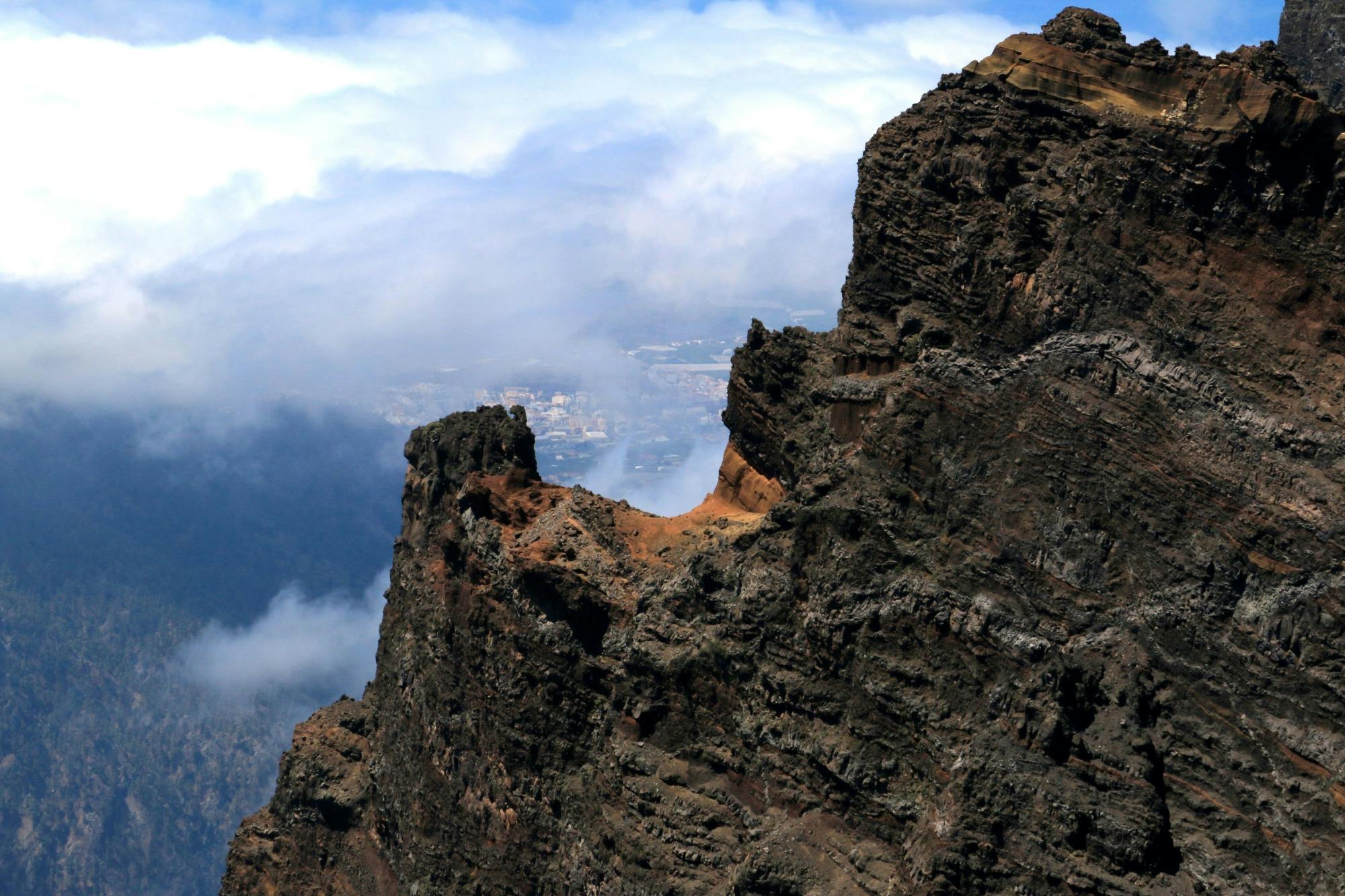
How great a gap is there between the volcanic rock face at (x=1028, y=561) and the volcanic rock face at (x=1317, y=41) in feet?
121

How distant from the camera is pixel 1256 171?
50.8 meters

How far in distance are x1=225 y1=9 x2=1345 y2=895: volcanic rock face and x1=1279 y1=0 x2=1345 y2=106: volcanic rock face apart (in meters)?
36.9

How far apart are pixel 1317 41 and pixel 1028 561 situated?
54599 mm

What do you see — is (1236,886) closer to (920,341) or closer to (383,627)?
(920,341)

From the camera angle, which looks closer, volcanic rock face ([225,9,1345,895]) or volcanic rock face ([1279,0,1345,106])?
volcanic rock face ([225,9,1345,895])

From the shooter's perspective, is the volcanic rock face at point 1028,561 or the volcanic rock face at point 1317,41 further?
the volcanic rock face at point 1317,41

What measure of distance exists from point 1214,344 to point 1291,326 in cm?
241

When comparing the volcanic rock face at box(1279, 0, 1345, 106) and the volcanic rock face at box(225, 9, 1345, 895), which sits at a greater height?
the volcanic rock face at box(1279, 0, 1345, 106)

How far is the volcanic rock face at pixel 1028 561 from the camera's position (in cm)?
4703

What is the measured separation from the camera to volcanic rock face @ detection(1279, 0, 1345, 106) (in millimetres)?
89375

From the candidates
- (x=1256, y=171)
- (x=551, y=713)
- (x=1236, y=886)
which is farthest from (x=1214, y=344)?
(x=551, y=713)

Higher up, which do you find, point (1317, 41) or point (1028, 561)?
point (1317, 41)

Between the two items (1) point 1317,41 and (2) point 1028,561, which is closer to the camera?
(2) point 1028,561

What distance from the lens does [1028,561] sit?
171 feet
